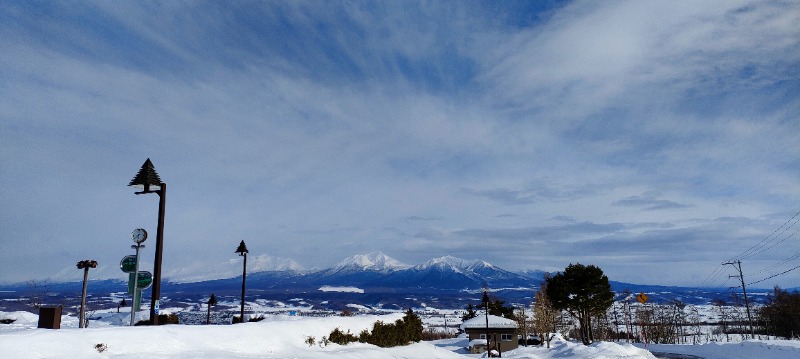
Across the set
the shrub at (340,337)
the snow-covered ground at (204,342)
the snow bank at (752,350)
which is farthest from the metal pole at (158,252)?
the snow bank at (752,350)

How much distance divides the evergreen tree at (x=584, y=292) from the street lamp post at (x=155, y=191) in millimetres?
51769

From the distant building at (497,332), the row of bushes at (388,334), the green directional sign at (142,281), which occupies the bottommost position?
the distant building at (497,332)

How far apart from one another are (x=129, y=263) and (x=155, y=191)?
7.88 ft

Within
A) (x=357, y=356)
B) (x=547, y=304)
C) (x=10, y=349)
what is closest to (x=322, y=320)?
(x=357, y=356)

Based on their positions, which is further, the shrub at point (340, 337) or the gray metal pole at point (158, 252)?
the shrub at point (340, 337)

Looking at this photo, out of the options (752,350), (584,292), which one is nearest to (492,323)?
(584,292)

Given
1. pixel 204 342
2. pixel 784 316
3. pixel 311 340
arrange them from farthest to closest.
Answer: pixel 784 316 → pixel 311 340 → pixel 204 342

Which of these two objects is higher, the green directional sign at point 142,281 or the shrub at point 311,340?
the green directional sign at point 142,281

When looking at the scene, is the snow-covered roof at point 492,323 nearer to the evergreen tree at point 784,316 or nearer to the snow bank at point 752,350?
the snow bank at point 752,350

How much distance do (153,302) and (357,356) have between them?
6519 mm

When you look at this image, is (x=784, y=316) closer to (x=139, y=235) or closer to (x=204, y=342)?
(x=204, y=342)

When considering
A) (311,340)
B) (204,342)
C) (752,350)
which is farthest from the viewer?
(752,350)

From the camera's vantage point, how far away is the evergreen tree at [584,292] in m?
57.2

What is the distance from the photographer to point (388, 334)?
806 inches
